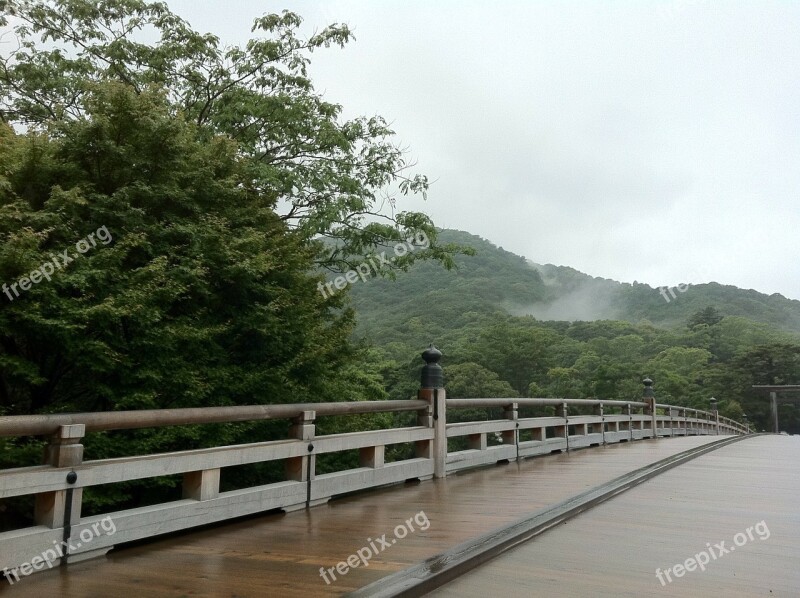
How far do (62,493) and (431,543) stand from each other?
84.1 inches

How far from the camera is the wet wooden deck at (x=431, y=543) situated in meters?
3.30

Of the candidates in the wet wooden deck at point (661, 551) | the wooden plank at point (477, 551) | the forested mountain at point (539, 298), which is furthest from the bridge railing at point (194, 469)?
the forested mountain at point (539, 298)

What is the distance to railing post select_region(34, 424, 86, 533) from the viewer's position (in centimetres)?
355

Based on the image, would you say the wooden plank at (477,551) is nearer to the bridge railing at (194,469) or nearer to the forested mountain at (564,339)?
the bridge railing at (194,469)

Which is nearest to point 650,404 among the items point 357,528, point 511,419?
point 511,419

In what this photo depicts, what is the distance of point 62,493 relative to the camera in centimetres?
359

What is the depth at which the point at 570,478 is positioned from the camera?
25.3 feet

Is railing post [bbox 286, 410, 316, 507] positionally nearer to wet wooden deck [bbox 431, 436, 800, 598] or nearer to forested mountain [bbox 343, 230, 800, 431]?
wet wooden deck [bbox 431, 436, 800, 598]

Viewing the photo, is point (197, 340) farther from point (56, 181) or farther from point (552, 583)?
point (552, 583)

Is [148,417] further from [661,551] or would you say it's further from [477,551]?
[661,551]

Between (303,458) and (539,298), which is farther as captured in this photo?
(539,298)

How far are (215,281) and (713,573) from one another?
6.01 meters

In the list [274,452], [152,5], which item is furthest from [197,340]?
[152,5]

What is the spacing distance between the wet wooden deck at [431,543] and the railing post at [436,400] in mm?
249
